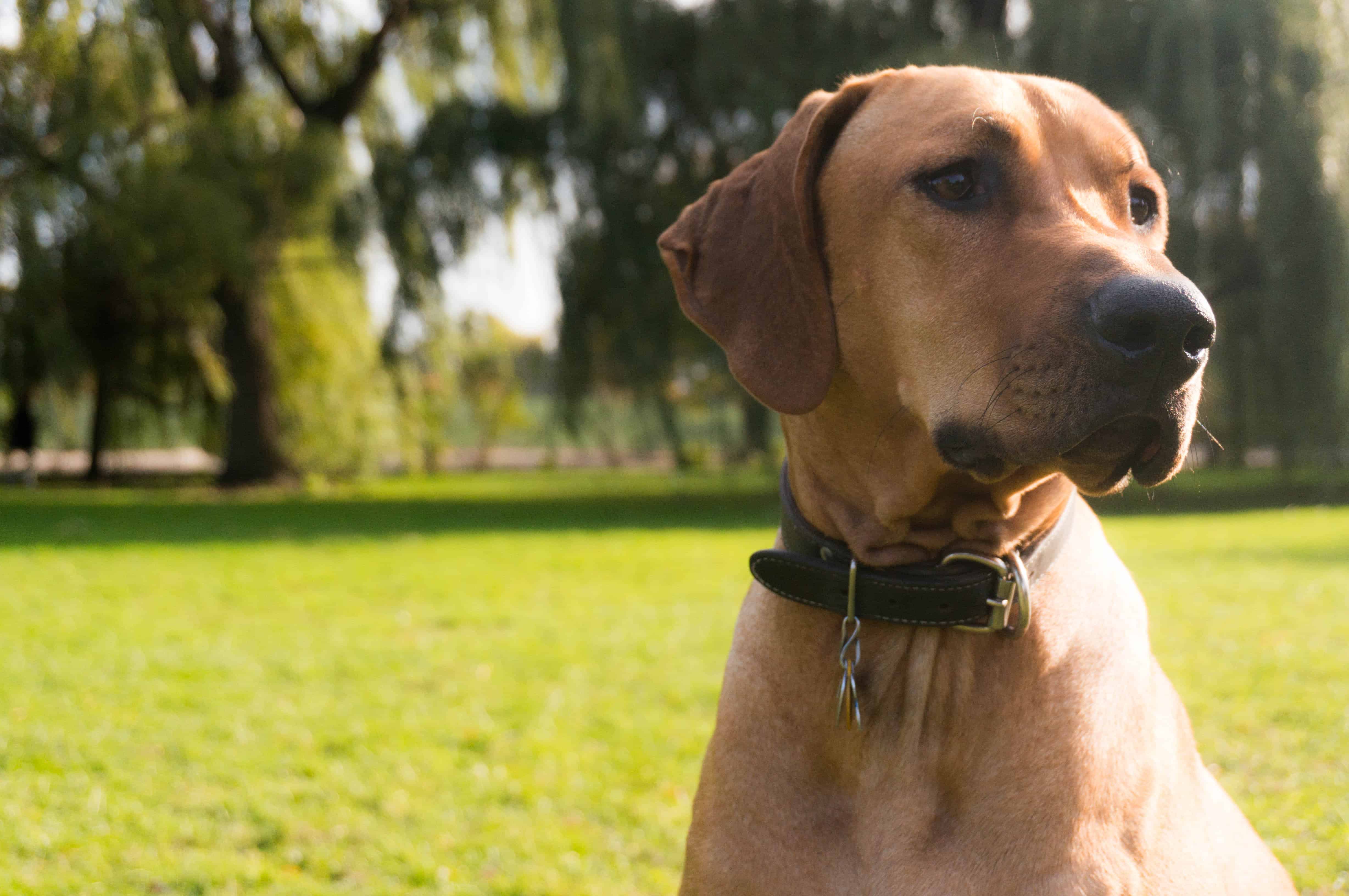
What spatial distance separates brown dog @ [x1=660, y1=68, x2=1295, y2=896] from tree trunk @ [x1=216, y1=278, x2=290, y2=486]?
52.6ft

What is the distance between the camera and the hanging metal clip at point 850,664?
199cm

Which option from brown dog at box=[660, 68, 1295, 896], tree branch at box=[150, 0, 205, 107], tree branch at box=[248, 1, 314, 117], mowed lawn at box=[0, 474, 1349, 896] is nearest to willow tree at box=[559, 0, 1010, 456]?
mowed lawn at box=[0, 474, 1349, 896]

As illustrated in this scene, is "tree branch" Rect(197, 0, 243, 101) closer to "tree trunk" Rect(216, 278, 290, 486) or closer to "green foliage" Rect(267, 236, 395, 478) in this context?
"green foliage" Rect(267, 236, 395, 478)

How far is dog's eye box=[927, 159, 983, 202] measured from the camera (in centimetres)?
206

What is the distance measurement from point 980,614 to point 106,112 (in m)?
15.4

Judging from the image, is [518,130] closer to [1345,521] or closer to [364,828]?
[1345,521]

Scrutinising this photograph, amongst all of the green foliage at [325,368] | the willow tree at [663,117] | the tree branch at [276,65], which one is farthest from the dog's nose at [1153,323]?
the tree branch at [276,65]

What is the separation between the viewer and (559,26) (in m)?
13.5

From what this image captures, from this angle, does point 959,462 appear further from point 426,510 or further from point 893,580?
point 426,510

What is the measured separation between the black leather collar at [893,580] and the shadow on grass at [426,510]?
29.9 feet

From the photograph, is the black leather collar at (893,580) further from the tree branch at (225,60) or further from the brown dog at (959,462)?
the tree branch at (225,60)

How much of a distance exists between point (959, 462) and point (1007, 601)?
0.86ft

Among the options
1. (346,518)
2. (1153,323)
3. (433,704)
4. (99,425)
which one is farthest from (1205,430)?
(99,425)

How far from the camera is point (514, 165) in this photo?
47.6 feet
